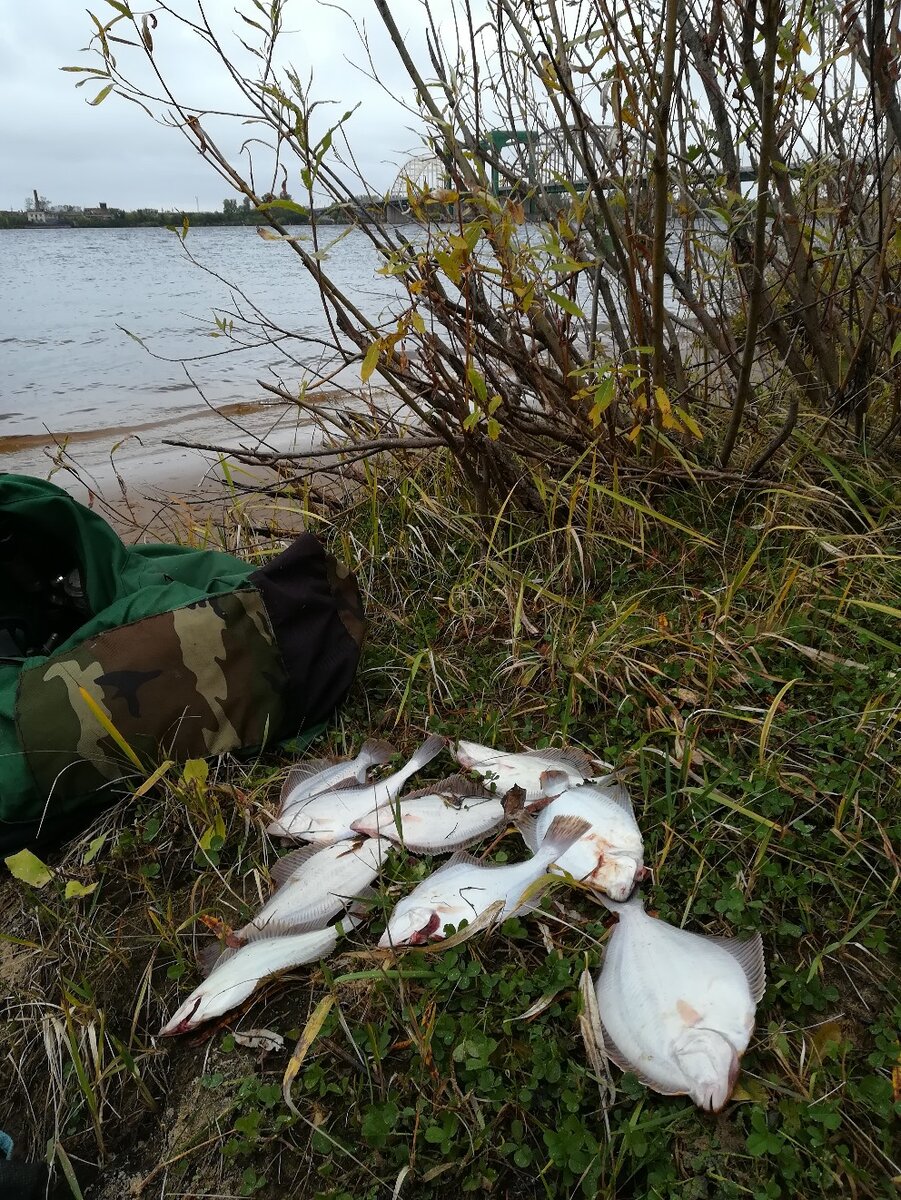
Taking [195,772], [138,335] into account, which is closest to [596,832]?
[195,772]

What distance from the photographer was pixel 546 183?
141 inches

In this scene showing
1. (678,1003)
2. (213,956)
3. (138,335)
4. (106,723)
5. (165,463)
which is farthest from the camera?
(138,335)

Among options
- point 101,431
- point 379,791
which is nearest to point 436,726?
point 379,791

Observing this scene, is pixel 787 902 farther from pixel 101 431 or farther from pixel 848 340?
pixel 101 431

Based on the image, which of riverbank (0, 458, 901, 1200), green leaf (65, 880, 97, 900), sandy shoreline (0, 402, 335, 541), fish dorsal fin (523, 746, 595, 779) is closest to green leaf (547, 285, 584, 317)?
riverbank (0, 458, 901, 1200)

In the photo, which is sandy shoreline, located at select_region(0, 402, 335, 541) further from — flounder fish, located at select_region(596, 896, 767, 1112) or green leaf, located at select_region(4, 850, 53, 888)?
flounder fish, located at select_region(596, 896, 767, 1112)

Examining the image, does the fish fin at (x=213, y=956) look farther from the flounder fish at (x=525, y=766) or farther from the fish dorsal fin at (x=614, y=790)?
the fish dorsal fin at (x=614, y=790)

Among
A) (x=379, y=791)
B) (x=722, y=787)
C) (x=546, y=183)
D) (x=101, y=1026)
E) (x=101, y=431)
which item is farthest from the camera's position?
(x=101, y=431)

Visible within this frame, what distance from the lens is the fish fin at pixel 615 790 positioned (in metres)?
2.06

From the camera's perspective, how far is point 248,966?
5.89ft

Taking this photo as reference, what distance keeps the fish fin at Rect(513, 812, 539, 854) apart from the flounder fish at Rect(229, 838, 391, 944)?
34cm

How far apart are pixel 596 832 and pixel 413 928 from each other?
51cm

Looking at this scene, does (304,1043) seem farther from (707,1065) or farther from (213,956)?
(707,1065)

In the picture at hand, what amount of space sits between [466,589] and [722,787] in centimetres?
131
